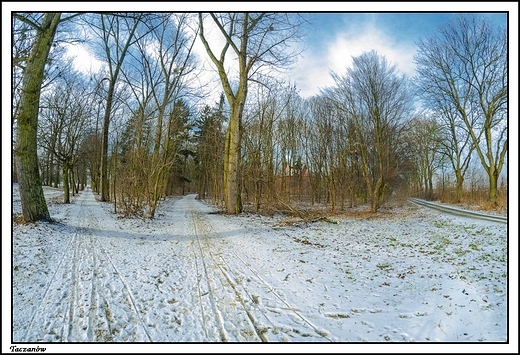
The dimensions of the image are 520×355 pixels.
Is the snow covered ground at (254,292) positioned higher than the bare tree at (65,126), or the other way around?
the bare tree at (65,126)

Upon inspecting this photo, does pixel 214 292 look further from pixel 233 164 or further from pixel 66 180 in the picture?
pixel 66 180

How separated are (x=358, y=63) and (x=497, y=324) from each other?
1638 cm

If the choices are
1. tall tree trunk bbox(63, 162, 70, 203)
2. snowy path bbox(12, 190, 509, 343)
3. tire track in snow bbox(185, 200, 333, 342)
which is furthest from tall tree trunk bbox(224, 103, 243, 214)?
tall tree trunk bbox(63, 162, 70, 203)

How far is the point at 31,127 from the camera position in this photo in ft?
26.3

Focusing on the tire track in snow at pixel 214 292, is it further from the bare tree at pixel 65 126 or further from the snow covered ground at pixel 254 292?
the bare tree at pixel 65 126

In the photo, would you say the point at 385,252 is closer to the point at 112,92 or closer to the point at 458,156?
the point at 112,92

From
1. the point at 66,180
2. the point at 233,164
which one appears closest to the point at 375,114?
the point at 233,164

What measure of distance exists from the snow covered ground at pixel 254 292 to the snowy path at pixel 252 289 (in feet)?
0.05

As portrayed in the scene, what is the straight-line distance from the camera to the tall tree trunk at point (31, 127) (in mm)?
7816

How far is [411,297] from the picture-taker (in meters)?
4.11

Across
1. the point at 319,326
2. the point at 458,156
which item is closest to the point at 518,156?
the point at 319,326

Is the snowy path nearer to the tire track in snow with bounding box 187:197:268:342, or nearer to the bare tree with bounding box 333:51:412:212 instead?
the tire track in snow with bounding box 187:197:268:342

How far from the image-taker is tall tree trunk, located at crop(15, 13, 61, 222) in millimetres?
7816

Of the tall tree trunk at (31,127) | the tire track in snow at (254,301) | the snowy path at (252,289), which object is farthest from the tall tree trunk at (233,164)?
the tire track in snow at (254,301)
